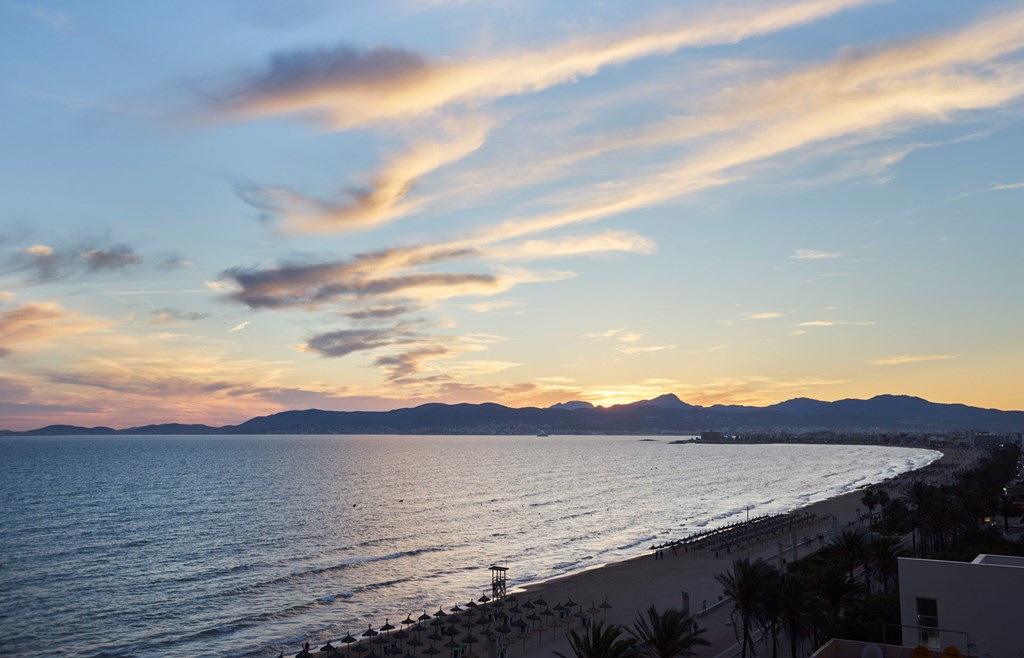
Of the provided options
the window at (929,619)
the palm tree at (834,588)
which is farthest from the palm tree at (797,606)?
the window at (929,619)

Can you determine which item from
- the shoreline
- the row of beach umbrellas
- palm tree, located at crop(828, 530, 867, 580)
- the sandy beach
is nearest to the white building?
the sandy beach

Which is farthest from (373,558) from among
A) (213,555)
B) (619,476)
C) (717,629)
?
(619,476)

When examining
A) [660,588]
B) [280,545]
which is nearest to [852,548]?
[660,588]

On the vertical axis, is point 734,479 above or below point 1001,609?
below

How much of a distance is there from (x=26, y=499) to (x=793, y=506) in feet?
412

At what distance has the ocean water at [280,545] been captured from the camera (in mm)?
47719

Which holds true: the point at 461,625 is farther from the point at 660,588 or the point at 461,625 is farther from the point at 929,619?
the point at 929,619

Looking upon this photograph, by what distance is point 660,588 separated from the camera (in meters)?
58.6

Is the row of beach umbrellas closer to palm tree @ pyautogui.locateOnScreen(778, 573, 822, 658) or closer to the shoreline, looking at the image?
the shoreline

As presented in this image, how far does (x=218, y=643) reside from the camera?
142 feet

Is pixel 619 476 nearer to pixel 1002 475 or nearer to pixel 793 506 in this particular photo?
pixel 793 506

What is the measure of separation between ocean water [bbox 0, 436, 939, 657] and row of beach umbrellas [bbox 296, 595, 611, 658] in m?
3.48

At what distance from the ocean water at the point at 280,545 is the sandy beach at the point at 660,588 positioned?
5490mm

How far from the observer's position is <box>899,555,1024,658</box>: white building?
2128cm
